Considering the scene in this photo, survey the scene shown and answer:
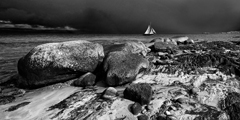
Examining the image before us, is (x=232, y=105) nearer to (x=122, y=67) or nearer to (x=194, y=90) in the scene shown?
(x=194, y=90)

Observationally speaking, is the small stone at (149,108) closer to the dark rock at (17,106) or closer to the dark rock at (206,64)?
the dark rock at (206,64)

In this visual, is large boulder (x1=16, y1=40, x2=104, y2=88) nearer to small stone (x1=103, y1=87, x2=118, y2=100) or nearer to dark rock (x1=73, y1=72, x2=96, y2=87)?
dark rock (x1=73, y1=72, x2=96, y2=87)

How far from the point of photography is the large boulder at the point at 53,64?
5449 mm

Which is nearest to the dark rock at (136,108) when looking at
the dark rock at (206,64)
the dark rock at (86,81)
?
the dark rock at (86,81)

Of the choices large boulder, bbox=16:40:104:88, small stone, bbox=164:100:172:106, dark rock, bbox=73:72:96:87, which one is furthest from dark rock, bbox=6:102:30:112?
small stone, bbox=164:100:172:106

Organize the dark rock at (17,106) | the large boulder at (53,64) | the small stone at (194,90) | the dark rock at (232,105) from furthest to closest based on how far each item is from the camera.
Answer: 1. the large boulder at (53,64)
2. the dark rock at (17,106)
3. the small stone at (194,90)
4. the dark rock at (232,105)

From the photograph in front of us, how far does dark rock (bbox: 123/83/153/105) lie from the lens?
11.8 ft

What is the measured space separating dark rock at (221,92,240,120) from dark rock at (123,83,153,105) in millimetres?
1785

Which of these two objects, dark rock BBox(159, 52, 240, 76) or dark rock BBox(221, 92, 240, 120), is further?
dark rock BBox(159, 52, 240, 76)

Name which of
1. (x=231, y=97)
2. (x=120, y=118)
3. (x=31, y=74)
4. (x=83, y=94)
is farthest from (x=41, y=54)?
(x=231, y=97)

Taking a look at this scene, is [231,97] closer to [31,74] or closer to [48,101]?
[48,101]

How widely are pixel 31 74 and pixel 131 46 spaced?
20.0 feet

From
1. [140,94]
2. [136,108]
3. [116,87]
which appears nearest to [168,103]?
[140,94]

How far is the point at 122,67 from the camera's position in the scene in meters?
5.12
